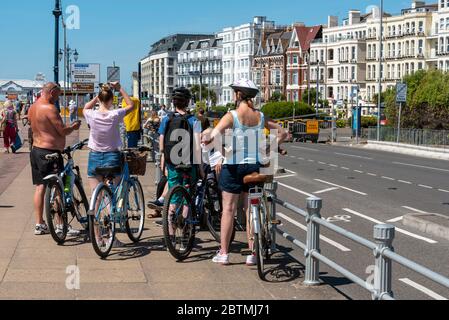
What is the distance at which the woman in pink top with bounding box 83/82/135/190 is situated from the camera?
8852mm

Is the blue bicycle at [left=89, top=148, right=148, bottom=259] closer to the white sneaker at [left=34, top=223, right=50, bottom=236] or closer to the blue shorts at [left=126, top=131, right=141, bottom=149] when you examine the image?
the white sneaker at [left=34, top=223, right=50, bottom=236]

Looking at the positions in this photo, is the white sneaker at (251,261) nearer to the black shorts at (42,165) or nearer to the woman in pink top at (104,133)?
the woman in pink top at (104,133)

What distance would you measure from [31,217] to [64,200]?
2462mm

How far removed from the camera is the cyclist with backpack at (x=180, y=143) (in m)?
8.92


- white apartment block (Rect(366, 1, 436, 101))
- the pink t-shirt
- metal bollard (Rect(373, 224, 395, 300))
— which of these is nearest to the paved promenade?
the pink t-shirt

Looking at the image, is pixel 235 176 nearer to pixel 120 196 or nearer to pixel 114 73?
pixel 120 196

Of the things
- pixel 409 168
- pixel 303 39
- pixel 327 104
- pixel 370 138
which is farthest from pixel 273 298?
pixel 303 39

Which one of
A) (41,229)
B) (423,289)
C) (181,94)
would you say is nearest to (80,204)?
(41,229)

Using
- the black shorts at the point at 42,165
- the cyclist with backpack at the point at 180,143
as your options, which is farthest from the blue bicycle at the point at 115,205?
the black shorts at the point at 42,165

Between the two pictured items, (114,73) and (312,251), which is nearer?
(312,251)

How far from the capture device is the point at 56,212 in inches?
352

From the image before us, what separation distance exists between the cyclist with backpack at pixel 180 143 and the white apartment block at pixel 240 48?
135 m

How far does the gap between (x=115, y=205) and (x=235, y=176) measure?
167 centimetres

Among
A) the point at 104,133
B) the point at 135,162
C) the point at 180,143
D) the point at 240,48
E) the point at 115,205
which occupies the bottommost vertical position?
the point at 115,205
